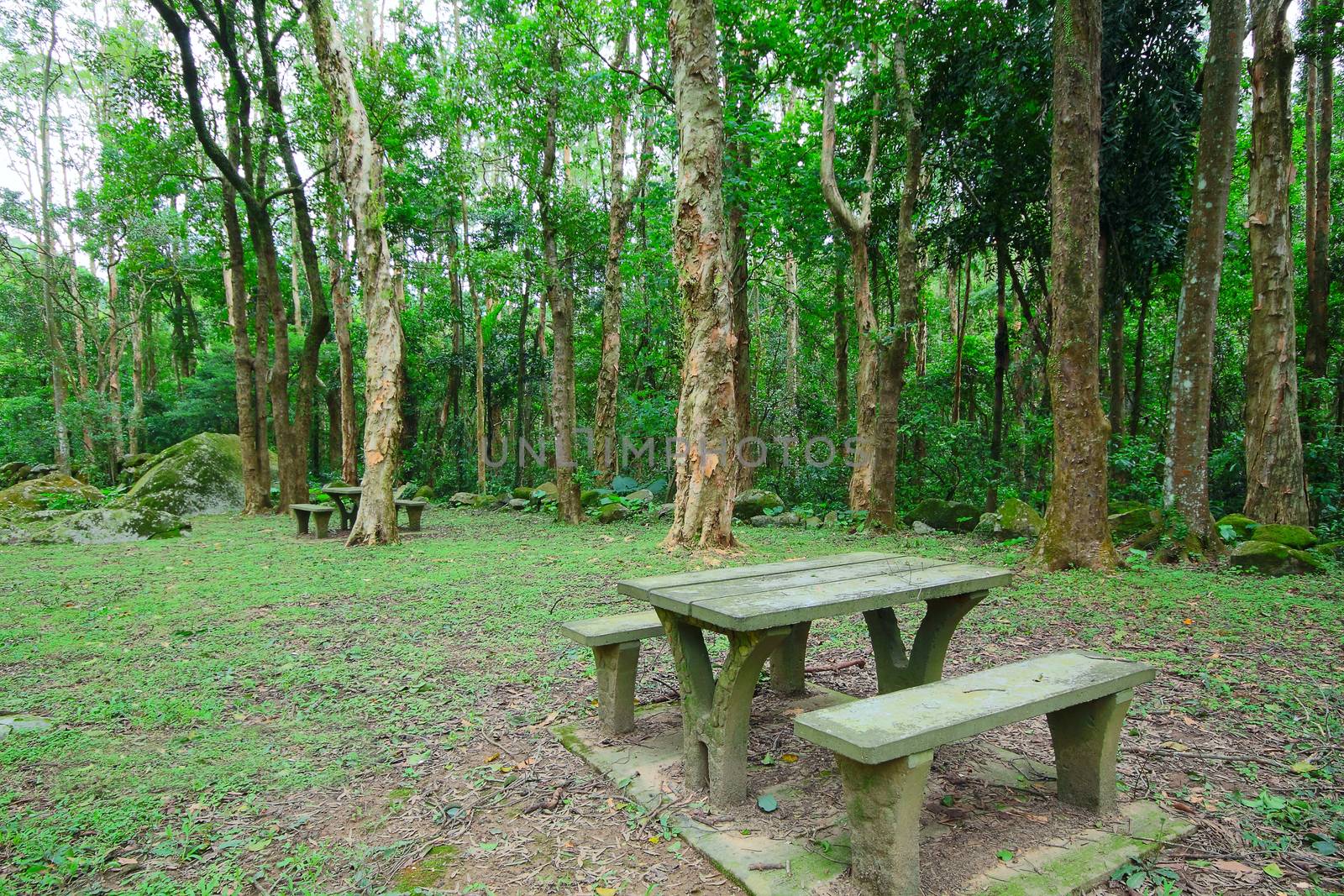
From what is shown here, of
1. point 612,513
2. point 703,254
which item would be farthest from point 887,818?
point 612,513

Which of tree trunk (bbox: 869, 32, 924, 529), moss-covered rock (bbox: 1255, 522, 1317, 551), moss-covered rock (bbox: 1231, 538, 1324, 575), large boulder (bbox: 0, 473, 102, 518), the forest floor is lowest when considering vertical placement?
the forest floor

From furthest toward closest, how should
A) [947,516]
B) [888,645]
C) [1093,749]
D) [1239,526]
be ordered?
[947,516]
[1239,526]
[888,645]
[1093,749]

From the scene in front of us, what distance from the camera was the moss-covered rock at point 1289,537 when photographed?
5.96 m

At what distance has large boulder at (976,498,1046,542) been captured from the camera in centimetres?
793

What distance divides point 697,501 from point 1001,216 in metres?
6.73

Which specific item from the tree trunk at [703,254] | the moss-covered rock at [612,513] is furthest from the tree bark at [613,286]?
the tree trunk at [703,254]

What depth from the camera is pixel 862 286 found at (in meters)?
9.87

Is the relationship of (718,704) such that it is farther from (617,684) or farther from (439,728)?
(439,728)

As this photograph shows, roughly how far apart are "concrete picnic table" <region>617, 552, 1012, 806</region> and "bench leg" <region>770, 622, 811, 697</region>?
37 centimetres

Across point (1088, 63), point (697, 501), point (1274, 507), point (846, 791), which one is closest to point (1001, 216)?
point (1088, 63)

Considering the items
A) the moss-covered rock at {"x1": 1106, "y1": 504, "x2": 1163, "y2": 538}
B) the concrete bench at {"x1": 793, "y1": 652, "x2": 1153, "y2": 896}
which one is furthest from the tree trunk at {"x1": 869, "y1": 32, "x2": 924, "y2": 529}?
the concrete bench at {"x1": 793, "y1": 652, "x2": 1153, "y2": 896}

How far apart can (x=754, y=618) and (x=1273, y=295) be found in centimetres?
777

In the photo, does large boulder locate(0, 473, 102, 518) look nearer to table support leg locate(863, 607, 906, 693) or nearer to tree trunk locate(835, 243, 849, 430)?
table support leg locate(863, 607, 906, 693)

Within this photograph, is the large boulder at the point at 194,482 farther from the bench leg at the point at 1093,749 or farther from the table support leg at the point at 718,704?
the bench leg at the point at 1093,749
